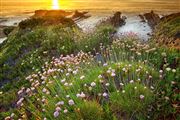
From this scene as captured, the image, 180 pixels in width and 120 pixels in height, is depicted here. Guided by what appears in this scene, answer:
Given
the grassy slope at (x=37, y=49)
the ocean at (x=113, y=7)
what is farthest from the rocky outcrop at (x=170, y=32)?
the ocean at (x=113, y=7)

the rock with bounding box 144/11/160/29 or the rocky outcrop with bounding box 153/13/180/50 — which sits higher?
the rocky outcrop with bounding box 153/13/180/50

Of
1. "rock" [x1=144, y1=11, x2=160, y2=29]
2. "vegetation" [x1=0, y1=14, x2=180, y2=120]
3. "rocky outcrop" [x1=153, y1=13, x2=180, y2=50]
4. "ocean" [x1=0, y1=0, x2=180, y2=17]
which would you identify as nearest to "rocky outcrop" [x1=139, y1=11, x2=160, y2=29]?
"rock" [x1=144, y1=11, x2=160, y2=29]

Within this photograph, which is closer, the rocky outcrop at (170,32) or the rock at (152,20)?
the rocky outcrop at (170,32)

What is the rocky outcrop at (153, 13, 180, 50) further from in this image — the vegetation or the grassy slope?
the vegetation

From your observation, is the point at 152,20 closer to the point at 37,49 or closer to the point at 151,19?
the point at 151,19

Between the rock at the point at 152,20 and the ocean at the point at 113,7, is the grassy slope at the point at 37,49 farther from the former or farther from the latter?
the ocean at the point at 113,7

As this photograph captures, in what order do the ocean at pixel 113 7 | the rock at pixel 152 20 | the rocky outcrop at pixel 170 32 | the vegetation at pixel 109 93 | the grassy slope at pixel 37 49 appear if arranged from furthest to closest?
the ocean at pixel 113 7, the rock at pixel 152 20, the rocky outcrop at pixel 170 32, the grassy slope at pixel 37 49, the vegetation at pixel 109 93

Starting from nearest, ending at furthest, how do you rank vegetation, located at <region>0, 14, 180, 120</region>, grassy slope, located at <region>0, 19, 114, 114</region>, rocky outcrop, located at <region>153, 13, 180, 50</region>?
vegetation, located at <region>0, 14, 180, 120</region>, grassy slope, located at <region>0, 19, 114, 114</region>, rocky outcrop, located at <region>153, 13, 180, 50</region>

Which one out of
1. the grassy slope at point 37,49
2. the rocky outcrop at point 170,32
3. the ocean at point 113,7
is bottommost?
the ocean at point 113,7

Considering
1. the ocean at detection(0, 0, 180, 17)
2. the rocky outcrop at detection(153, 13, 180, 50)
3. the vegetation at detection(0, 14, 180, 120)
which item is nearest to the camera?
the vegetation at detection(0, 14, 180, 120)

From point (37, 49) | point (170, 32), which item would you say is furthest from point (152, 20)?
point (37, 49)

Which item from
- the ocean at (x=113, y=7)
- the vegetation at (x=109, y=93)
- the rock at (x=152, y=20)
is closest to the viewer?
the vegetation at (x=109, y=93)

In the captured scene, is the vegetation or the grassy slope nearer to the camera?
the vegetation

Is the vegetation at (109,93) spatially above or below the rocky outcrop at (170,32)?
above
